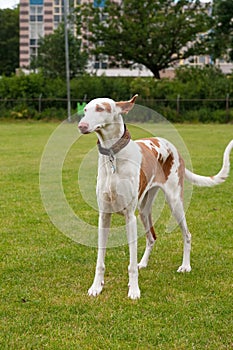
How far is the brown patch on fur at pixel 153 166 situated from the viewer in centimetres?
590

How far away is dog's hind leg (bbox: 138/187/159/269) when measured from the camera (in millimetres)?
6695

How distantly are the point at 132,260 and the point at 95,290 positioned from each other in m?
0.43

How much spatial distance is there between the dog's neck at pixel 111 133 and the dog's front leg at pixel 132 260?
2.33ft

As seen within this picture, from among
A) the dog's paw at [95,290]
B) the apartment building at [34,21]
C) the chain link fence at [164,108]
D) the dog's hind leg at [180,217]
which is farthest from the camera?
the apartment building at [34,21]

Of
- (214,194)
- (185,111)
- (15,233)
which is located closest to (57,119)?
(185,111)

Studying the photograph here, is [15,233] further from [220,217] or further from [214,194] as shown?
[214,194]

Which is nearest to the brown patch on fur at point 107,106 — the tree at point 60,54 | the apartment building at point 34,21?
the tree at point 60,54

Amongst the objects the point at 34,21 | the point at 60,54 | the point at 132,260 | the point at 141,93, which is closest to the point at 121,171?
the point at 132,260

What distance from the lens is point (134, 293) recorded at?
5.64 m

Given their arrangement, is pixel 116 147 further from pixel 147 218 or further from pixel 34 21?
pixel 34 21

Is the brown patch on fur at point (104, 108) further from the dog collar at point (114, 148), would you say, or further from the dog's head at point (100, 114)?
the dog collar at point (114, 148)

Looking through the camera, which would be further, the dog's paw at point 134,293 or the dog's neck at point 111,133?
the dog's paw at point 134,293

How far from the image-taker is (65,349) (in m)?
4.49

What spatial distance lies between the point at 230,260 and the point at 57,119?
3261 cm
